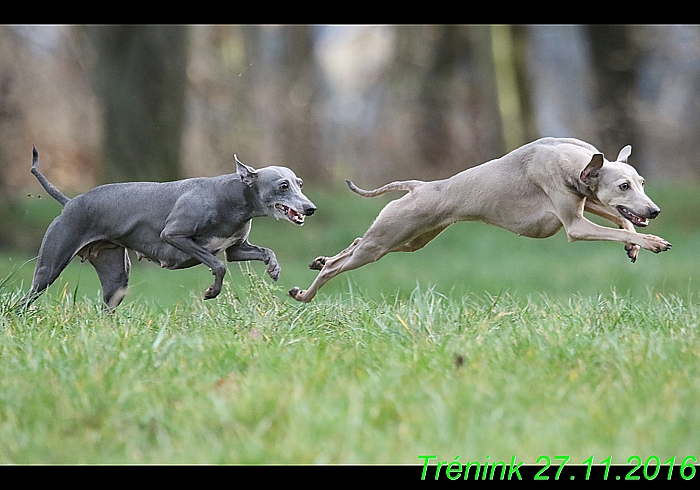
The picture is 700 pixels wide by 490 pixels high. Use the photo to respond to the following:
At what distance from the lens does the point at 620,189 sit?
565 cm

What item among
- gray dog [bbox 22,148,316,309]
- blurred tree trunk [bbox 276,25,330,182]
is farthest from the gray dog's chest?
blurred tree trunk [bbox 276,25,330,182]

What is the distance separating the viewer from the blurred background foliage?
61.9 feet

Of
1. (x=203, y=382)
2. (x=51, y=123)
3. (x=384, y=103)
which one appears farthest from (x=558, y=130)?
(x=203, y=382)

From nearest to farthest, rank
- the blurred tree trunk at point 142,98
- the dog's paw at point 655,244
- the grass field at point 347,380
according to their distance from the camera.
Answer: the grass field at point 347,380 → the dog's paw at point 655,244 → the blurred tree trunk at point 142,98

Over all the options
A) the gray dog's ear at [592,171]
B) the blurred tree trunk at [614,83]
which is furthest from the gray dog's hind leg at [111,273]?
the blurred tree trunk at [614,83]

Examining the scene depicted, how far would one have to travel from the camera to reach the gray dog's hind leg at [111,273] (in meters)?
6.72

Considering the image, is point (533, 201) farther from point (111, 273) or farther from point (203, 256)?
point (111, 273)

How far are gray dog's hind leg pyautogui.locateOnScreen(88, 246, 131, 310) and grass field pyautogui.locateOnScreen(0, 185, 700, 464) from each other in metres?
0.36

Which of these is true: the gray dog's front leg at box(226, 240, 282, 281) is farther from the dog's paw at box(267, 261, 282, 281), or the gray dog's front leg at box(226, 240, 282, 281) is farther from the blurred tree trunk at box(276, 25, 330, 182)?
the blurred tree trunk at box(276, 25, 330, 182)

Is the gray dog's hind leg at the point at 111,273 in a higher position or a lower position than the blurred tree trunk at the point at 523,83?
higher

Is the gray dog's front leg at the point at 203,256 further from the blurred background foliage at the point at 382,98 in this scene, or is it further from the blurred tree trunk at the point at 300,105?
the blurred tree trunk at the point at 300,105

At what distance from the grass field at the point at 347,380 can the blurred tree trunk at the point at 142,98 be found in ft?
25.2

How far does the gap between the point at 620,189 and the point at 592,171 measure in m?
0.20
